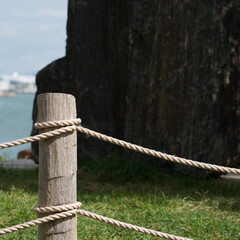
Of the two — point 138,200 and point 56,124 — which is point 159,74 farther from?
point 56,124

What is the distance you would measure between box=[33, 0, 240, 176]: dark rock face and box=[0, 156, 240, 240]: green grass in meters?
0.41

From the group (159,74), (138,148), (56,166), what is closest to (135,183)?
(159,74)

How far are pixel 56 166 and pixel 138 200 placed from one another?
266 cm

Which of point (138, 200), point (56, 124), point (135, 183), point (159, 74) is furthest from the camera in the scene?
point (159, 74)

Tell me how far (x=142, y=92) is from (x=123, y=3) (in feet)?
→ 4.34

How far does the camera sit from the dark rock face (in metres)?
6.14

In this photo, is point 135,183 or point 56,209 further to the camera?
point 135,183

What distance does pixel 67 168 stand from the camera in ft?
8.88

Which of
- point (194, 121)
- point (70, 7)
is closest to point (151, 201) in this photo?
point (194, 121)

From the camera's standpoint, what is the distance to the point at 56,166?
2684mm

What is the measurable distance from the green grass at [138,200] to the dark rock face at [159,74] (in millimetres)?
413

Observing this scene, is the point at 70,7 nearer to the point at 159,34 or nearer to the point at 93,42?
the point at 93,42

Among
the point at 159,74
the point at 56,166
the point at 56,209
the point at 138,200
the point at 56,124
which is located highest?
the point at 159,74

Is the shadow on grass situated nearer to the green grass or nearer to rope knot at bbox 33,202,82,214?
the green grass
